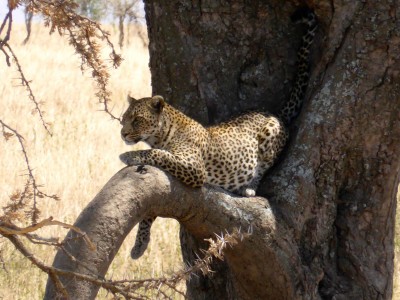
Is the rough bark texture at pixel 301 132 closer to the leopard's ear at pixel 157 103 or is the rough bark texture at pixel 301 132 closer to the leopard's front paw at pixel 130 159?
the leopard's ear at pixel 157 103

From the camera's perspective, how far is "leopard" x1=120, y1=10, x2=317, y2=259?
6344 mm

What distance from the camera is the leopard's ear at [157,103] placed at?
20.7 ft

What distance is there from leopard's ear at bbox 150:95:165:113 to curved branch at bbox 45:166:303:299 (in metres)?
0.92

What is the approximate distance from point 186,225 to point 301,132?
3.56ft

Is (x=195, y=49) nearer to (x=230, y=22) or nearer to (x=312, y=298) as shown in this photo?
(x=230, y=22)

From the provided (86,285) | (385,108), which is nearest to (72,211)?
(385,108)

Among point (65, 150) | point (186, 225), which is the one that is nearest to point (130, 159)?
point (186, 225)

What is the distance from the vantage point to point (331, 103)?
6.01 m

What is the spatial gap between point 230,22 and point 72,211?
532cm

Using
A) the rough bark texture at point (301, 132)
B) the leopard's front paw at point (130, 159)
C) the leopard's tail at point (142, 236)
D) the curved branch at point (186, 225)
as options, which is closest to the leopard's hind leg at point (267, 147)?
the rough bark texture at point (301, 132)

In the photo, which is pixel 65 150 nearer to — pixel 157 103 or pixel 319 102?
pixel 157 103

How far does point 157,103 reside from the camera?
250 inches


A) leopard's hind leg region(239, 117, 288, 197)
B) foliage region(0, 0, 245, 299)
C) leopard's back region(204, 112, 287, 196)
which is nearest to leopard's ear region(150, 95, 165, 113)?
leopard's back region(204, 112, 287, 196)

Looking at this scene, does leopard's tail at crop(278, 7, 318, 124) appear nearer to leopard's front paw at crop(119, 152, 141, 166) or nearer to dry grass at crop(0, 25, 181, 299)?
leopard's front paw at crop(119, 152, 141, 166)
